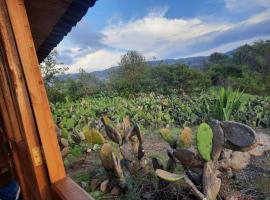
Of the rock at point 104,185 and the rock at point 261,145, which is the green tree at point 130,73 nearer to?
the rock at point 104,185

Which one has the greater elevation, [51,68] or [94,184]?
[51,68]

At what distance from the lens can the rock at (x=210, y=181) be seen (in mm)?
2260

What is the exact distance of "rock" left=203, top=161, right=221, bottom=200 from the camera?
226 centimetres

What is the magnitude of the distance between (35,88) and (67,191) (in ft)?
1.98

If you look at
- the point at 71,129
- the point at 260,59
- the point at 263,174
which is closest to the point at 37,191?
the point at 263,174

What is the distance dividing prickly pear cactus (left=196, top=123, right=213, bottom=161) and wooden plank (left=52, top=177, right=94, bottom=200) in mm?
1127

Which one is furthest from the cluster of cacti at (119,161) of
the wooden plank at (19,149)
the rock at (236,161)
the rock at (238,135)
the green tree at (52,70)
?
the green tree at (52,70)

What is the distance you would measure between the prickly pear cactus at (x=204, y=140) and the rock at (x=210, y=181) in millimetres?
126

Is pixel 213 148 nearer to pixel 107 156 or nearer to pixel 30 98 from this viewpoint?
pixel 107 156

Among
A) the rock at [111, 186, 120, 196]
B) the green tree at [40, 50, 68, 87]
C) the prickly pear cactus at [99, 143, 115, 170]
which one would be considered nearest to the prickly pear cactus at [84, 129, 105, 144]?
the prickly pear cactus at [99, 143, 115, 170]

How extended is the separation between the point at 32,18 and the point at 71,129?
322 cm

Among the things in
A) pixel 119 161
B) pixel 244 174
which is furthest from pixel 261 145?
pixel 119 161

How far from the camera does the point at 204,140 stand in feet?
7.32

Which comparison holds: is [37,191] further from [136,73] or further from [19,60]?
[136,73]
